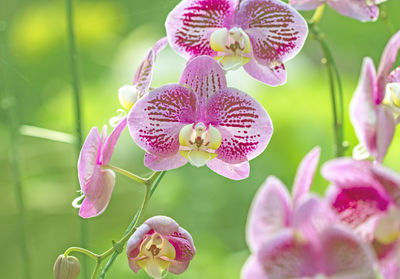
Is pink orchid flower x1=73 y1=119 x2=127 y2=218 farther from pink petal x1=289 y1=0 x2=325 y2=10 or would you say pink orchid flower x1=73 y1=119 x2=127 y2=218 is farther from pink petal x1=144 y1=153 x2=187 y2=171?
pink petal x1=289 y1=0 x2=325 y2=10

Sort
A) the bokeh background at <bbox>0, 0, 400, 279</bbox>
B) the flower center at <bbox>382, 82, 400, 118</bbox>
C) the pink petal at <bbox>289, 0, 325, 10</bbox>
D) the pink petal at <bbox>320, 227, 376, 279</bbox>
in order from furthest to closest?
1. the bokeh background at <bbox>0, 0, 400, 279</bbox>
2. the pink petal at <bbox>289, 0, 325, 10</bbox>
3. the flower center at <bbox>382, 82, 400, 118</bbox>
4. the pink petal at <bbox>320, 227, 376, 279</bbox>

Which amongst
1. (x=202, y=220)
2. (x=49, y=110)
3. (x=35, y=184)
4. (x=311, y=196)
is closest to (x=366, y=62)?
(x=311, y=196)

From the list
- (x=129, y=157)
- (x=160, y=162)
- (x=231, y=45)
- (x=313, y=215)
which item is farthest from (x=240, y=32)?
(x=129, y=157)

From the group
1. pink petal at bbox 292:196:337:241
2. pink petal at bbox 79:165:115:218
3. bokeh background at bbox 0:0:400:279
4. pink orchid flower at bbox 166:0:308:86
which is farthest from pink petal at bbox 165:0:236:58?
bokeh background at bbox 0:0:400:279

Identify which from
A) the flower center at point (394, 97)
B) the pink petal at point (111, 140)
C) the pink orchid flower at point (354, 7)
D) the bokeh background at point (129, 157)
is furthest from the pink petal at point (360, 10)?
the bokeh background at point (129, 157)

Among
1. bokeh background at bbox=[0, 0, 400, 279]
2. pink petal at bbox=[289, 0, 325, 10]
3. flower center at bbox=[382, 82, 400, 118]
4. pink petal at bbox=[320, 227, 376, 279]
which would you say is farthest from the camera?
bokeh background at bbox=[0, 0, 400, 279]

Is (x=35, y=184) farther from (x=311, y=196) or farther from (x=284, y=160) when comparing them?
(x=311, y=196)

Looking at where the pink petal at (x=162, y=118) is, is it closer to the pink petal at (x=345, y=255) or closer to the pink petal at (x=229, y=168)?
the pink petal at (x=229, y=168)
